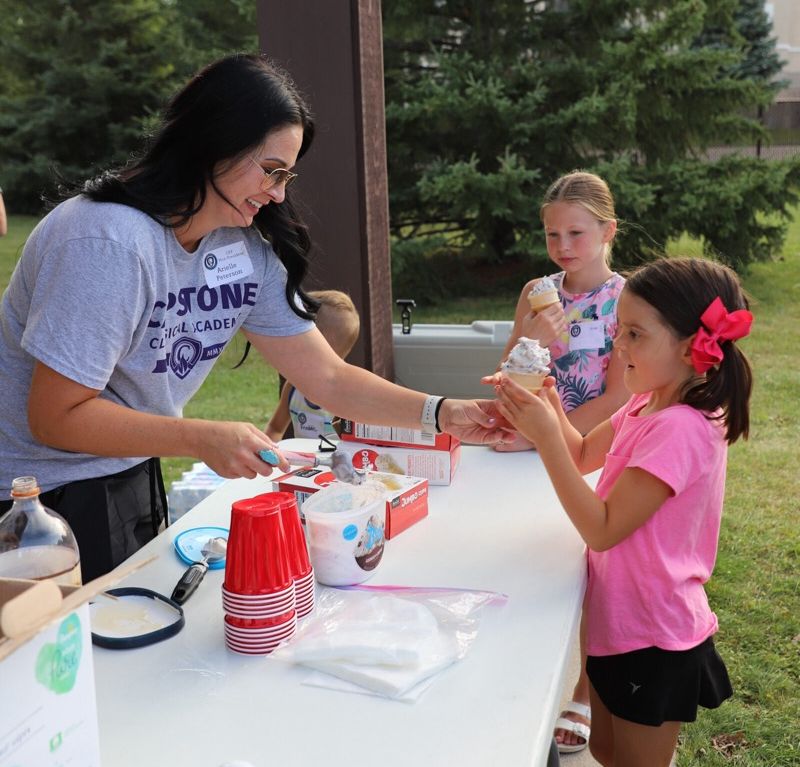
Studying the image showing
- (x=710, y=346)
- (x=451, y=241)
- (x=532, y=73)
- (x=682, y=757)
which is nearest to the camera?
(x=710, y=346)

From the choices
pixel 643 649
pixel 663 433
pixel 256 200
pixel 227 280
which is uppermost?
pixel 256 200

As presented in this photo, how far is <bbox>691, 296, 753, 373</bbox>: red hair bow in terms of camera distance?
173 centimetres

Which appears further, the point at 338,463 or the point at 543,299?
the point at 543,299

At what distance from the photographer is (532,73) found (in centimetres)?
918

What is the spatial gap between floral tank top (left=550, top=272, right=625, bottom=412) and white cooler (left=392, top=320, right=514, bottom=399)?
2.86ft

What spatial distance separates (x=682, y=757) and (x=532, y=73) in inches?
311

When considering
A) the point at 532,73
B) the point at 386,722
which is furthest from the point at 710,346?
the point at 532,73

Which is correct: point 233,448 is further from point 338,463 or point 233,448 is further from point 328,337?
point 328,337

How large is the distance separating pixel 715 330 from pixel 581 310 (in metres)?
1.27

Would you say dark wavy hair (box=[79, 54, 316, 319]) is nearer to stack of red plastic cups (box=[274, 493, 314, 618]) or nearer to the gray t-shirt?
the gray t-shirt

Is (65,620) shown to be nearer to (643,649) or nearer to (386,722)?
(386,722)

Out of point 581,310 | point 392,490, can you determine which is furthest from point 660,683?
point 581,310

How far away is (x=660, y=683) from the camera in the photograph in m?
1.78

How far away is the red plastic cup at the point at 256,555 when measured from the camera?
1395 mm
